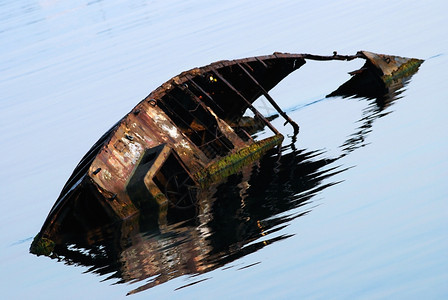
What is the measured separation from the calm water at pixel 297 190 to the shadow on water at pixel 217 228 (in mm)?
73

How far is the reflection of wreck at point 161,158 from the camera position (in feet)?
85.4

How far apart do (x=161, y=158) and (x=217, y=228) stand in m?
4.40

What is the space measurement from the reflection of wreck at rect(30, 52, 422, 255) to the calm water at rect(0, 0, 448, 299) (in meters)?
0.94

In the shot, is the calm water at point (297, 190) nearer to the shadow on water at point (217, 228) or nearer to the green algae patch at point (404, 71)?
the shadow on water at point (217, 228)

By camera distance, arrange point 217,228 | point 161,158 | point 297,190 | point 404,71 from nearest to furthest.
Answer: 1. point 217,228
2. point 297,190
3. point 161,158
4. point 404,71

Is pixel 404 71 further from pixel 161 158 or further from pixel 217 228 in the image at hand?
pixel 217 228

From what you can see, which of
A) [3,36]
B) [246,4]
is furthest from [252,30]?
[3,36]

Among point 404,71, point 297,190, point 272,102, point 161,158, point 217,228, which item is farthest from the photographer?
point 404,71

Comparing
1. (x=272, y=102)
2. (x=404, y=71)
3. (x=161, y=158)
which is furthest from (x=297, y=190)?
(x=404, y=71)

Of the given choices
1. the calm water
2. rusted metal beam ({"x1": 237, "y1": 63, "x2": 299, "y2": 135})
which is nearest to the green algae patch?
the calm water

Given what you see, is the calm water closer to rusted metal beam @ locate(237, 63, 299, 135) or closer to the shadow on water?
the shadow on water

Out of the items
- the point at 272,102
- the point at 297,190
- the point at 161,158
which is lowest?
the point at 297,190

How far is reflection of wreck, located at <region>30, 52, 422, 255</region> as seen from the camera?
1024 inches

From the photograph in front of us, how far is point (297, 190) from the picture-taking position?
81.0 feet
